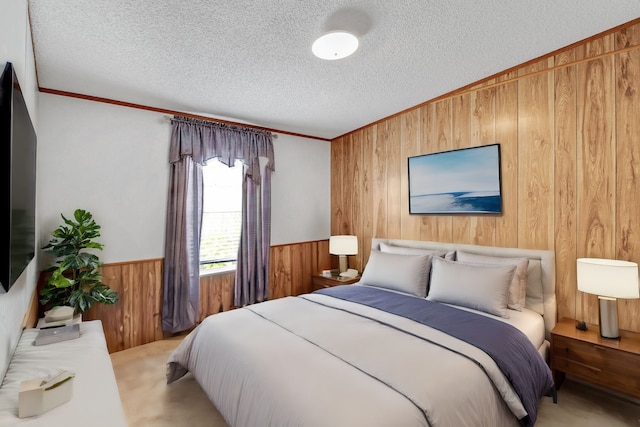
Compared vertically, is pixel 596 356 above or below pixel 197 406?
above

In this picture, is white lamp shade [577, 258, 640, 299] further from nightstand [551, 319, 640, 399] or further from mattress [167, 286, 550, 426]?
mattress [167, 286, 550, 426]

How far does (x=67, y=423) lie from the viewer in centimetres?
117

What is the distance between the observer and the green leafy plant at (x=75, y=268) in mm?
2512

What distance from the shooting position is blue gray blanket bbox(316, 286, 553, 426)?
5.58 feet

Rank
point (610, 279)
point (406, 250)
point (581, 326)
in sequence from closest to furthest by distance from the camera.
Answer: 1. point (610, 279)
2. point (581, 326)
3. point (406, 250)

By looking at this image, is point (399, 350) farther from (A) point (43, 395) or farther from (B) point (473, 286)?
(A) point (43, 395)

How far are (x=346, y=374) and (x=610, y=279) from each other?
1.82 meters

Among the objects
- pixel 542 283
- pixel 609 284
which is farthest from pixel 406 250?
pixel 609 284

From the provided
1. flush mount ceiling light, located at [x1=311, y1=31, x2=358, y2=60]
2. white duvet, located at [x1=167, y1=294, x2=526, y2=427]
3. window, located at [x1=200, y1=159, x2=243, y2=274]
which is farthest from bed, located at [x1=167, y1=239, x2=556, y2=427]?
flush mount ceiling light, located at [x1=311, y1=31, x2=358, y2=60]

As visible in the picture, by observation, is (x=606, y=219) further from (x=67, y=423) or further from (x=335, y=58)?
(x=67, y=423)

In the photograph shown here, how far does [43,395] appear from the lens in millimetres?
1216

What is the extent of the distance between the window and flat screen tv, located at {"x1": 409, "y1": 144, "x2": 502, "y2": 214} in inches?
83.7

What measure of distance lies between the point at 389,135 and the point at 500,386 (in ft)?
9.58

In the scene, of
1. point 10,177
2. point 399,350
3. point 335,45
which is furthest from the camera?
point 335,45
